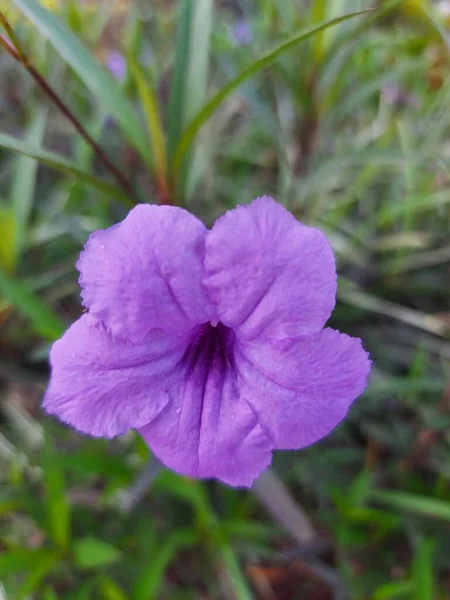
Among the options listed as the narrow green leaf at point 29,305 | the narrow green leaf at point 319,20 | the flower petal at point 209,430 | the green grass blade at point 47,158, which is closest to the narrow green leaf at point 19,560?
the narrow green leaf at point 29,305

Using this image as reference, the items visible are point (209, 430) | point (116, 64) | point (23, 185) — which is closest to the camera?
point (209, 430)

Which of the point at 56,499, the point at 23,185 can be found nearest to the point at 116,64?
the point at 23,185

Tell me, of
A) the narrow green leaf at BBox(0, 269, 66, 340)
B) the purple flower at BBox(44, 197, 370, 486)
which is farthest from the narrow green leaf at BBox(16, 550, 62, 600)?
the purple flower at BBox(44, 197, 370, 486)

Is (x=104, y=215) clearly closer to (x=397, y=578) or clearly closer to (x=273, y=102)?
(x=273, y=102)

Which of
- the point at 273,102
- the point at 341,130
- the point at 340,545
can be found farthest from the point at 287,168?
the point at 340,545

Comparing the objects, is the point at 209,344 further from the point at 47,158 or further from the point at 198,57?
the point at 198,57
